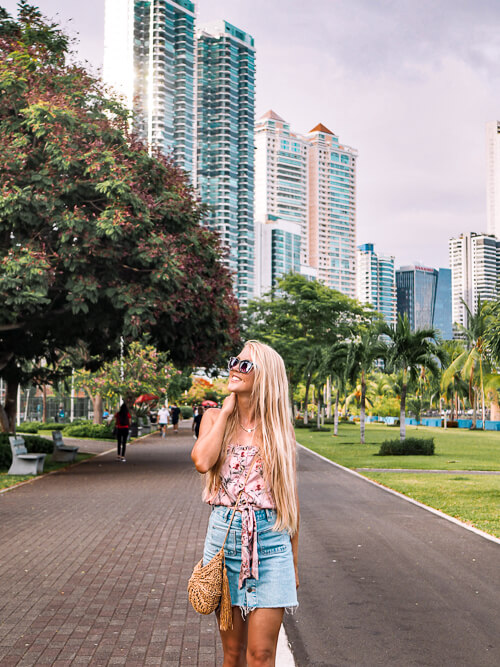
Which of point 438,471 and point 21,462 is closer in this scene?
point 21,462

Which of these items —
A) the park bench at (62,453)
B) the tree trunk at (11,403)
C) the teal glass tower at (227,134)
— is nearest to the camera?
the park bench at (62,453)

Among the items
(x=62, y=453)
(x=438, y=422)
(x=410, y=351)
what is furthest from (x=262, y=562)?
(x=438, y=422)

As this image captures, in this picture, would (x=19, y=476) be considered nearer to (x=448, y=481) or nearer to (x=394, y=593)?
(x=448, y=481)

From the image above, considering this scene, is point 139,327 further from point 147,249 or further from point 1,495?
point 1,495

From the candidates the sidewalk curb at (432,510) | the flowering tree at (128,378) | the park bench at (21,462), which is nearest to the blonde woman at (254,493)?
the sidewalk curb at (432,510)

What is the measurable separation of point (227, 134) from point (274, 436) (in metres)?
155

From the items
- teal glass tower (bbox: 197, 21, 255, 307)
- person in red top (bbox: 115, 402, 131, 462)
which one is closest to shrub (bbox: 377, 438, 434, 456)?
person in red top (bbox: 115, 402, 131, 462)

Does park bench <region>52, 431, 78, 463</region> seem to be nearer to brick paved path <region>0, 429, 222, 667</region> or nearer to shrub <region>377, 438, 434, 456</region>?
brick paved path <region>0, 429, 222, 667</region>

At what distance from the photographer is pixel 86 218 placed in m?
17.0

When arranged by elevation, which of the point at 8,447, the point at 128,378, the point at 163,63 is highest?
the point at 163,63

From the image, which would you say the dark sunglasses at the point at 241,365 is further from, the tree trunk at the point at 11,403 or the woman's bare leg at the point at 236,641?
the tree trunk at the point at 11,403

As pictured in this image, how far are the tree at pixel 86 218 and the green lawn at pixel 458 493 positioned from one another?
631cm

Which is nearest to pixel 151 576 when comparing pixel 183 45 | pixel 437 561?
pixel 437 561

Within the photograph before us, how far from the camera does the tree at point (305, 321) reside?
4644 cm
